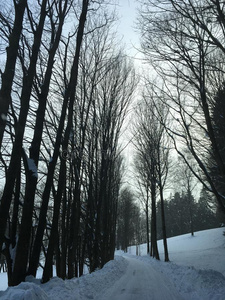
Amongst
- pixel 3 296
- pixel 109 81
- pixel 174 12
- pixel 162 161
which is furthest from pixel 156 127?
pixel 3 296

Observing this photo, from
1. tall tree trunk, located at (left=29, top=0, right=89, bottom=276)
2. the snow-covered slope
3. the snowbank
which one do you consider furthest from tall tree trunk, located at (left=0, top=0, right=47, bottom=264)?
the snow-covered slope

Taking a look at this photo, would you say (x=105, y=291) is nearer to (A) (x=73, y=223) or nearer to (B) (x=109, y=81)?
(A) (x=73, y=223)

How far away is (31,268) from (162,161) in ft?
52.4

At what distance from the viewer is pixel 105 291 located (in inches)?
244

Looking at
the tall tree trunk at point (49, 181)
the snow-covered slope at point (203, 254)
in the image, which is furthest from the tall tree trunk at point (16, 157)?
the snow-covered slope at point (203, 254)

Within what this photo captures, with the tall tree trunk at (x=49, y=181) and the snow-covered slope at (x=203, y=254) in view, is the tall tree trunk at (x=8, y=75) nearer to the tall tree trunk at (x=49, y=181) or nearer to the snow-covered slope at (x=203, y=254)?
the tall tree trunk at (x=49, y=181)

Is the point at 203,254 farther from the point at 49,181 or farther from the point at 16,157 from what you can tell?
the point at 16,157

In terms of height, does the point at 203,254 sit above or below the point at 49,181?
below

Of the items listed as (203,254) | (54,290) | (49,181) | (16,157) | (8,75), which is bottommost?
(203,254)

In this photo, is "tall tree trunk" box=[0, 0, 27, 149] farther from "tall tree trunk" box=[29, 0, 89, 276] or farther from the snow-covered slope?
the snow-covered slope

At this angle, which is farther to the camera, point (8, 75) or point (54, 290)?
point (54, 290)

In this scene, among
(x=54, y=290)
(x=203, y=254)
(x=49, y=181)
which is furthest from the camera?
(x=203, y=254)

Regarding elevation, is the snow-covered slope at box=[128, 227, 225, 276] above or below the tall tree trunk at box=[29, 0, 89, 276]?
below

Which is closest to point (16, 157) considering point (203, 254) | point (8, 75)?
point (8, 75)
